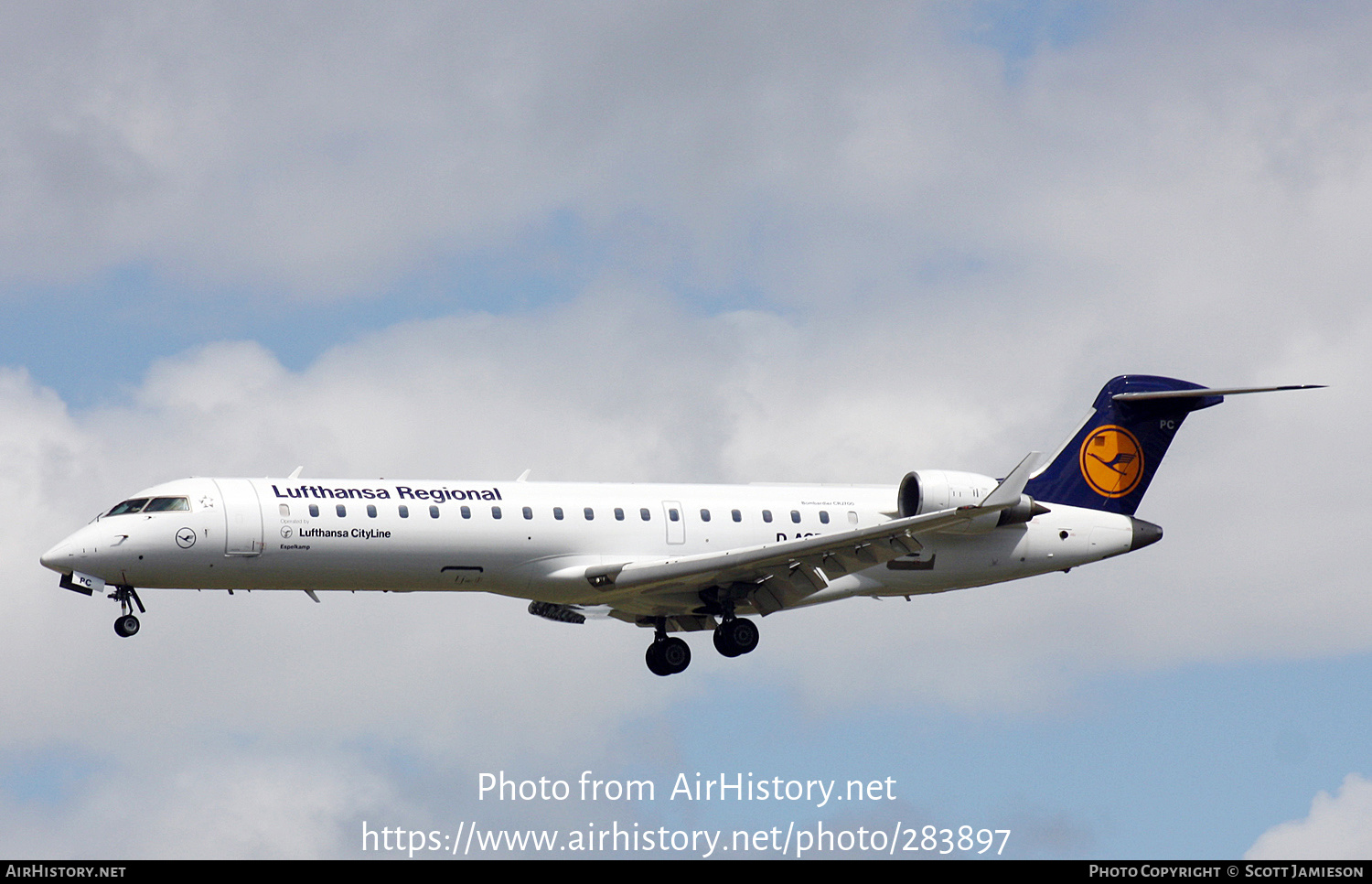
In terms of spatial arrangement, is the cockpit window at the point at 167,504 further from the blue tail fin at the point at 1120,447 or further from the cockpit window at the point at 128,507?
the blue tail fin at the point at 1120,447

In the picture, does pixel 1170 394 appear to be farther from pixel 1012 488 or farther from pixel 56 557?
pixel 56 557

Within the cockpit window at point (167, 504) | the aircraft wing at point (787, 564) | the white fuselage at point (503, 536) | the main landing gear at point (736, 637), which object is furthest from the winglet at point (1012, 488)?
the cockpit window at point (167, 504)

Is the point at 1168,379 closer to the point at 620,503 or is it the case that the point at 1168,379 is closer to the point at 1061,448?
the point at 1061,448

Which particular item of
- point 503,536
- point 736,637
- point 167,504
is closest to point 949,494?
point 736,637

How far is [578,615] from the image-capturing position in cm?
4191

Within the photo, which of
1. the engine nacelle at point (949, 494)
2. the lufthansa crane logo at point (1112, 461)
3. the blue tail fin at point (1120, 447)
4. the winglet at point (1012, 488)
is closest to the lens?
the winglet at point (1012, 488)

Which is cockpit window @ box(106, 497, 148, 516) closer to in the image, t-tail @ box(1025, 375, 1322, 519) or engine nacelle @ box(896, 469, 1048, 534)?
engine nacelle @ box(896, 469, 1048, 534)

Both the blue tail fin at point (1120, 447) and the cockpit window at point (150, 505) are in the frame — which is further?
the blue tail fin at point (1120, 447)

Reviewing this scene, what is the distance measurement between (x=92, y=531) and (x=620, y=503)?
10.4m

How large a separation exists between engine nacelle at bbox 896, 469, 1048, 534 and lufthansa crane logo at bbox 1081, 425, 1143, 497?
322 centimetres

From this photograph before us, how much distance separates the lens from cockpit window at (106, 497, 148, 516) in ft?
120

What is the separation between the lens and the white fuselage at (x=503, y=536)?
36250 mm

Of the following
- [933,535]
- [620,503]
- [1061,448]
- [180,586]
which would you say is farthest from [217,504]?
[1061,448]

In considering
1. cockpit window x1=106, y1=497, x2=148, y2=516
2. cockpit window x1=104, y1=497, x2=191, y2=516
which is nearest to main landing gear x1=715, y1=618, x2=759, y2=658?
cockpit window x1=104, y1=497, x2=191, y2=516
